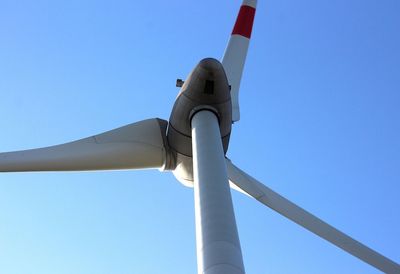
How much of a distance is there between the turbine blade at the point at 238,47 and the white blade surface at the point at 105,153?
3.87m

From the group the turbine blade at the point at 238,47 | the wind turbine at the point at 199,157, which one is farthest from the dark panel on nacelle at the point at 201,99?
the turbine blade at the point at 238,47

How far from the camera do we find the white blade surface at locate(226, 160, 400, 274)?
12062 mm

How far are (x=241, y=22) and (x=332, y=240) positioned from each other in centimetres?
1014

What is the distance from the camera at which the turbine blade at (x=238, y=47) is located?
1842 centimetres

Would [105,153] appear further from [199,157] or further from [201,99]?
[199,157]

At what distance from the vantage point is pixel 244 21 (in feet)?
65.1

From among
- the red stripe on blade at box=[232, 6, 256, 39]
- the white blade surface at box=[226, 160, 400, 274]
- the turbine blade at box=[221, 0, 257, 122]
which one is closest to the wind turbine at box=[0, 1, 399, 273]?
the white blade surface at box=[226, 160, 400, 274]

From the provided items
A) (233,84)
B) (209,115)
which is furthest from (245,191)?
(233,84)

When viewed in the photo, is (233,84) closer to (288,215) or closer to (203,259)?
(288,215)

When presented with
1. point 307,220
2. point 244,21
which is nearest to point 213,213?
point 307,220

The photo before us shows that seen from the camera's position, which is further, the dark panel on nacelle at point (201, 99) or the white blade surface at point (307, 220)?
the dark panel on nacelle at point (201, 99)

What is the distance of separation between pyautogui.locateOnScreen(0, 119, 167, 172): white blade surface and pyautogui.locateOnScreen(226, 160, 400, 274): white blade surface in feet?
7.67

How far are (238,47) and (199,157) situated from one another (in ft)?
29.3

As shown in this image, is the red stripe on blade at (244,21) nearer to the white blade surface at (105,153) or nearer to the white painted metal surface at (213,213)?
the white blade surface at (105,153)
